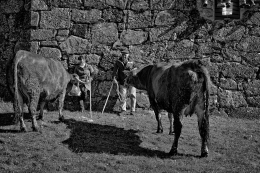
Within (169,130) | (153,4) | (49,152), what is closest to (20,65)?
(49,152)

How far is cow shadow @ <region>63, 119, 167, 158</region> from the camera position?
8.02m

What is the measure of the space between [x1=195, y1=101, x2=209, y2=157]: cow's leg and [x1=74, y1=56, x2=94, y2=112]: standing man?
4300mm

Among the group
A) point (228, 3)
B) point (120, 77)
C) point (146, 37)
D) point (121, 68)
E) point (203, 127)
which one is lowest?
point (203, 127)

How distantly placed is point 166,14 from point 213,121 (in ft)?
12.1

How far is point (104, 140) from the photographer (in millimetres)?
8750

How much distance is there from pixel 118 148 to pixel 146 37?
4.93 m

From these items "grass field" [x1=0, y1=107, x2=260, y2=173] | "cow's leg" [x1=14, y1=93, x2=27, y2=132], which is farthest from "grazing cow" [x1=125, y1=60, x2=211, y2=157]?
"cow's leg" [x1=14, y1=93, x2=27, y2=132]

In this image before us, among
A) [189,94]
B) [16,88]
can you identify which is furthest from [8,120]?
[189,94]

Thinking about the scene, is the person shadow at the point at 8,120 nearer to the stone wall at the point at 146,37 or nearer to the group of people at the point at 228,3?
the stone wall at the point at 146,37

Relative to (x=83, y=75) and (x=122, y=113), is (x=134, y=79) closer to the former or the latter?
(x=122, y=113)

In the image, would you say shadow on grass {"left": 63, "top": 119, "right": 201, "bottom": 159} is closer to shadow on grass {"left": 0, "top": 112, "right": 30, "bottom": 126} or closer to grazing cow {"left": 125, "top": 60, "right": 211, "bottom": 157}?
grazing cow {"left": 125, "top": 60, "right": 211, "bottom": 157}

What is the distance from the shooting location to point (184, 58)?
12.2m

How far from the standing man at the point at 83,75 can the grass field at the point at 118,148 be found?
1.04 meters

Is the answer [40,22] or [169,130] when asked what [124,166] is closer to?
[169,130]
